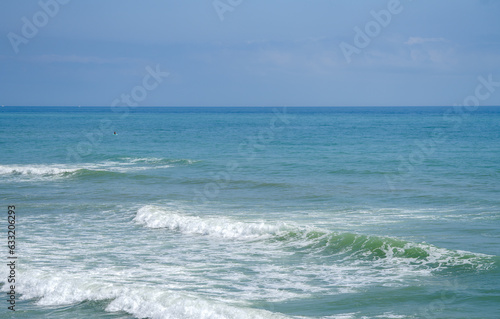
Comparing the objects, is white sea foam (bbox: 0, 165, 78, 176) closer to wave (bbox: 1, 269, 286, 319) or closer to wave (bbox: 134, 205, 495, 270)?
wave (bbox: 134, 205, 495, 270)

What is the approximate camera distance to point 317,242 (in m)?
16.5

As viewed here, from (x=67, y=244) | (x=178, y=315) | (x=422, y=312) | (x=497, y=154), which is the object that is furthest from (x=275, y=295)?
(x=497, y=154)

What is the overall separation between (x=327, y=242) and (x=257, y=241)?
2.20m

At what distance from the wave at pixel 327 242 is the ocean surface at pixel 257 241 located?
0.17 ft

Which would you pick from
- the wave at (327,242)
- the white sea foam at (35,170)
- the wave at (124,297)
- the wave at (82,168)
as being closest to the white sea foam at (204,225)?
the wave at (327,242)

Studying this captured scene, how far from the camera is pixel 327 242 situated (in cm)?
1638

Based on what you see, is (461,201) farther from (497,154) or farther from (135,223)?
(497,154)

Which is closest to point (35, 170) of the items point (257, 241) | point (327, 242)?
point (257, 241)

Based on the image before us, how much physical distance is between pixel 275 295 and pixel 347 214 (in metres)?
9.15

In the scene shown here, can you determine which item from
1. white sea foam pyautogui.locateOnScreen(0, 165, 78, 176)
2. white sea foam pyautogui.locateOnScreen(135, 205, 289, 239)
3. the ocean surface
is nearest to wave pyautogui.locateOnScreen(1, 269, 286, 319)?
the ocean surface

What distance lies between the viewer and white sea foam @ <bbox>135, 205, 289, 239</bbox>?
709 inches

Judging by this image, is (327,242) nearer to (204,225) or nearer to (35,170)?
(204,225)

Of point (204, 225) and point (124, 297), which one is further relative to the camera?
point (204, 225)

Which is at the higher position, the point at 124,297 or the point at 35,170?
the point at 35,170
